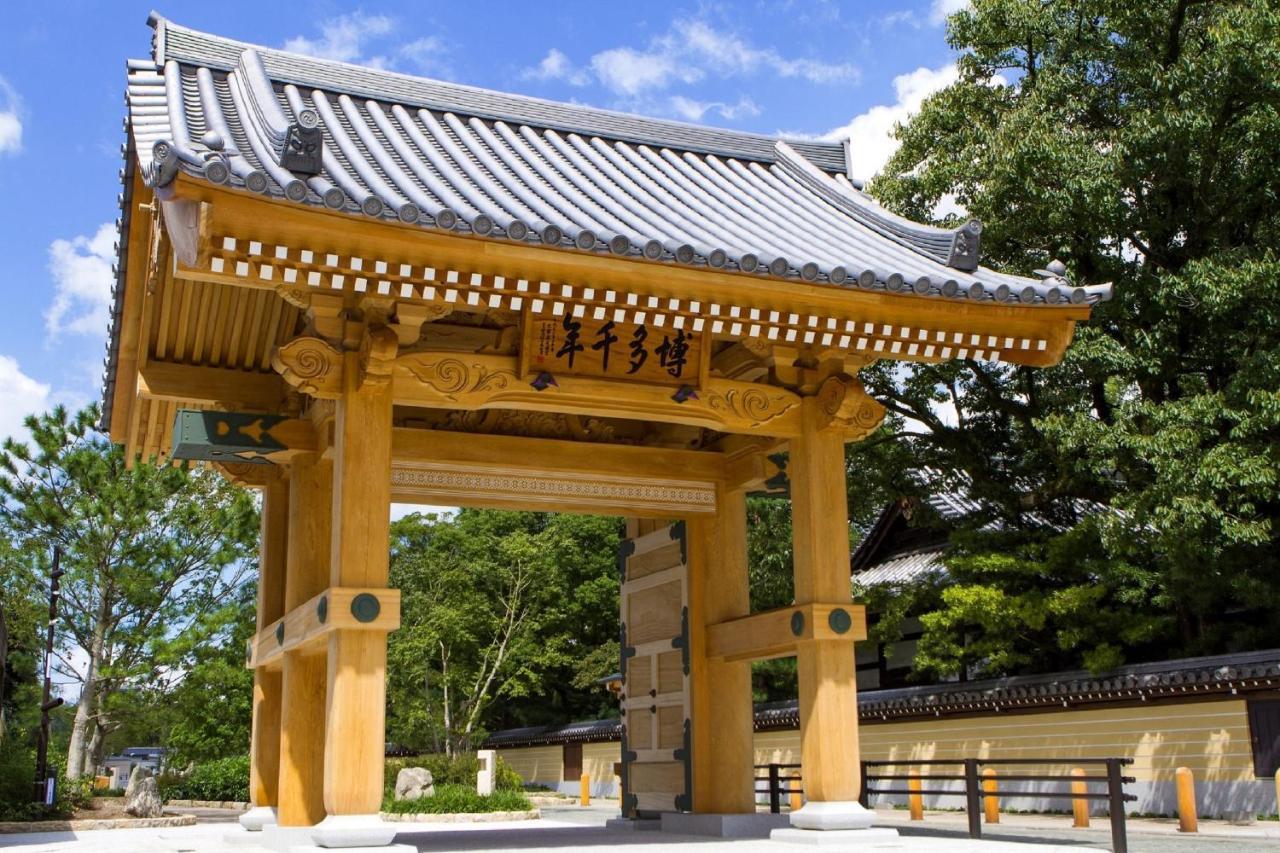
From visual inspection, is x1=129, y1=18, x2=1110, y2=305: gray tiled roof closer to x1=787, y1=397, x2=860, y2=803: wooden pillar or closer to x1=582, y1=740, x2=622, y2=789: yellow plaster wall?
x1=787, y1=397, x2=860, y2=803: wooden pillar

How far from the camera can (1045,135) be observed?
17.0 meters

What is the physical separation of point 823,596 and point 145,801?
47.6 ft

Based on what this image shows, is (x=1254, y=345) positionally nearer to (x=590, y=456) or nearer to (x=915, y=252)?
(x=915, y=252)

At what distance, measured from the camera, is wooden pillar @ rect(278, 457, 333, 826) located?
28.7 feet

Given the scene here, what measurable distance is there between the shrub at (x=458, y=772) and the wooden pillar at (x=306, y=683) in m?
12.5

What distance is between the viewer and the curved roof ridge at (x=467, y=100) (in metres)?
9.57

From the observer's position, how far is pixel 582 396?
833 centimetres

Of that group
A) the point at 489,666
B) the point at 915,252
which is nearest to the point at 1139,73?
the point at 915,252

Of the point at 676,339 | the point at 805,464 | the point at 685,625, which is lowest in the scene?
the point at 685,625

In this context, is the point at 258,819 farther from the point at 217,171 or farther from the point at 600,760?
the point at 600,760

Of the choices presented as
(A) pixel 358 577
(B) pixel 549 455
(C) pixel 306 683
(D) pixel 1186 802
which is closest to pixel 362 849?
(A) pixel 358 577

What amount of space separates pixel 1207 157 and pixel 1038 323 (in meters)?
10.2

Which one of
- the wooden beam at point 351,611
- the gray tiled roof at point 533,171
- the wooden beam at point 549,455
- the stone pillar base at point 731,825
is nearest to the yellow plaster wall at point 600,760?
the stone pillar base at point 731,825

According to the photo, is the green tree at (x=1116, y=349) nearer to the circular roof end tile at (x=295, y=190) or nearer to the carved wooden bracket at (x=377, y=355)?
the carved wooden bracket at (x=377, y=355)
